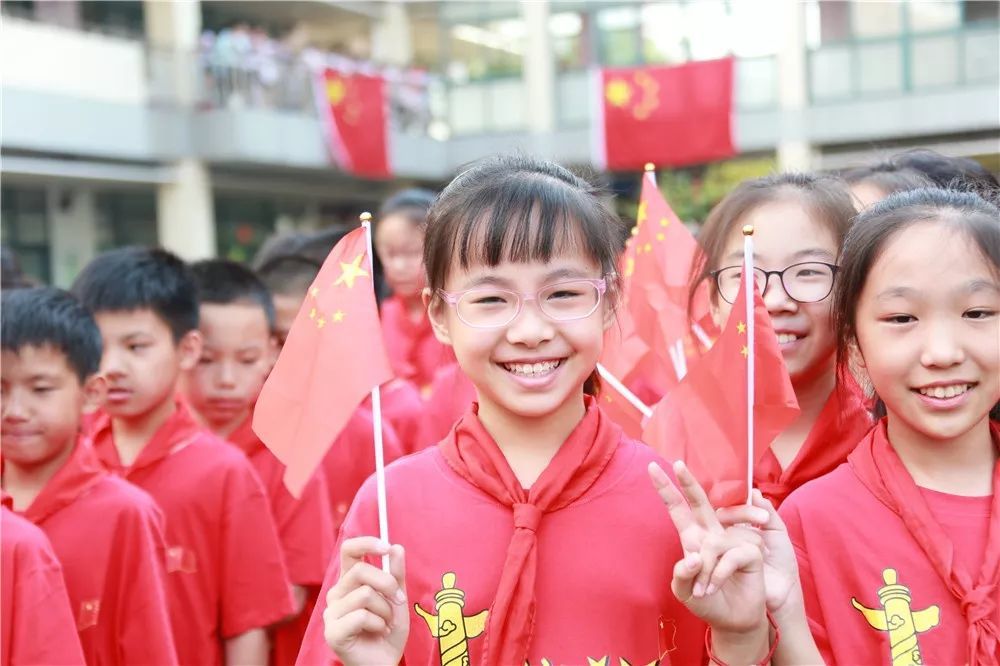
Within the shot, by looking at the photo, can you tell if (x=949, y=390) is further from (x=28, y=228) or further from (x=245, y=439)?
(x=28, y=228)

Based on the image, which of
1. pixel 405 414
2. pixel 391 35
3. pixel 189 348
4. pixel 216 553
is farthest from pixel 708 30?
pixel 216 553

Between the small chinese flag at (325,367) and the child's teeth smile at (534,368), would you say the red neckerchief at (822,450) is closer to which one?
the child's teeth smile at (534,368)

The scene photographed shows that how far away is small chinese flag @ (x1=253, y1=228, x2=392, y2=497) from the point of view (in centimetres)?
227

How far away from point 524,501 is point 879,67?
1783 centimetres

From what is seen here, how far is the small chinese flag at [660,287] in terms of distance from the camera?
3617 millimetres

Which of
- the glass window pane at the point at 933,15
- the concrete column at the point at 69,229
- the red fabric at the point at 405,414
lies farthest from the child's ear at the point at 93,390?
the glass window pane at the point at 933,15

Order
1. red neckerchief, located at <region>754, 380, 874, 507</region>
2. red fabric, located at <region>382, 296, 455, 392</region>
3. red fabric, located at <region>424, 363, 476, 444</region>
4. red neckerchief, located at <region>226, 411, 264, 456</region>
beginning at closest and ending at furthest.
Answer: red neckerchief, located at <region>754, 380, 874, 507</region>, red neckerchief, located at <region>226, 411, 264, 456</region>, red fabric, located at <region>424, 363, 476, 444</region>, red fabric, located at <region>382, 296, 455, 392</region>

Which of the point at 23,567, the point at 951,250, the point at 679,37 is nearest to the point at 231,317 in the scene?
the point at 23,567

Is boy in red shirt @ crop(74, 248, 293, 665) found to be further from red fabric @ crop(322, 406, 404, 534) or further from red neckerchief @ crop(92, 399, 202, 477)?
red fabric @ crop(322, 406, 404, 534)

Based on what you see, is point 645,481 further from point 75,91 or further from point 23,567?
point 75,91

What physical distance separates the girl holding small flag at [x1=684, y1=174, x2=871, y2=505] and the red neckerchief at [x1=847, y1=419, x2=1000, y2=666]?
1.60 ft

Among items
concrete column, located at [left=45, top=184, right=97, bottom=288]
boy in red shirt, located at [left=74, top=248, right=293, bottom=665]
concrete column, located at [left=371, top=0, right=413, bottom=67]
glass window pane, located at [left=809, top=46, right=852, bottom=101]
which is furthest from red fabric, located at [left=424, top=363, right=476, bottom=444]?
concrete column, located at [left=371, top=0, right=413, bottom=67]

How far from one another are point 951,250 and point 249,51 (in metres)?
15.7

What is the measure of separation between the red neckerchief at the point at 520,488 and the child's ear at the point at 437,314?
0.16m
